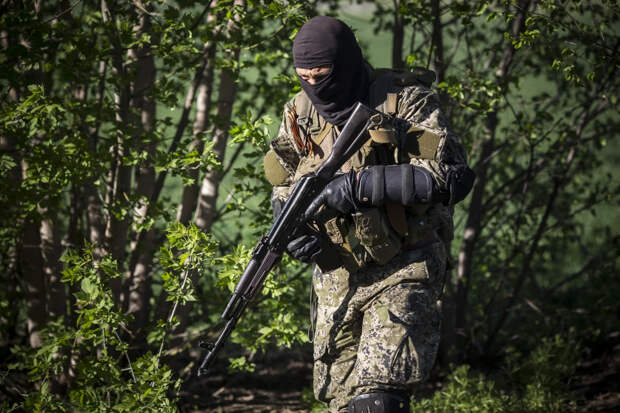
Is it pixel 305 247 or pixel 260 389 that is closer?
pixel 305 247

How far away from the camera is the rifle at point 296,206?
2.48 metres

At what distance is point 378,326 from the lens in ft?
8.25

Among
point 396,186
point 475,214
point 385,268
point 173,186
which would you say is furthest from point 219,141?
point 475,214

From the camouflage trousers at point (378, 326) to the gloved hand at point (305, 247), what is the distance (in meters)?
0.16

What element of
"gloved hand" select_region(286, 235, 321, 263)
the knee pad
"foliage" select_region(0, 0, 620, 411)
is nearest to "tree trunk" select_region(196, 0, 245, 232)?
"foliage" select_region(0, 0, 620, 411)

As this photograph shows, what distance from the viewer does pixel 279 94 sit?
383 centimetres

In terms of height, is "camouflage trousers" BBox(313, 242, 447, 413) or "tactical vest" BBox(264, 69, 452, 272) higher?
"tactical vest" BBox(264, 69, 452, 272)

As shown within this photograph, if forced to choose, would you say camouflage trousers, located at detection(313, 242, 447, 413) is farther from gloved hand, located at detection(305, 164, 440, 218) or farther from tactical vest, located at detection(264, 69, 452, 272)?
gloved hand, located at detection(305, 164, 440, 218)

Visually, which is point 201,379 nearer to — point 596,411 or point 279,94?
point 279,94

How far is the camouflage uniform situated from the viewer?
2475mm

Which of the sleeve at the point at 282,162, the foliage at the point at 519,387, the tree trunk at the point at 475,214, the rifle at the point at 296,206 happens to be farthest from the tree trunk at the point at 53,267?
the tree trunk at the point at 475,214

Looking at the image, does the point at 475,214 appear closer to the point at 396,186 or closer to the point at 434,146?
the point at 434,146

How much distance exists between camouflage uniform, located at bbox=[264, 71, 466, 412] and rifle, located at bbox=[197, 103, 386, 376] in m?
0.09

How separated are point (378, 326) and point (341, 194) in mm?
495
